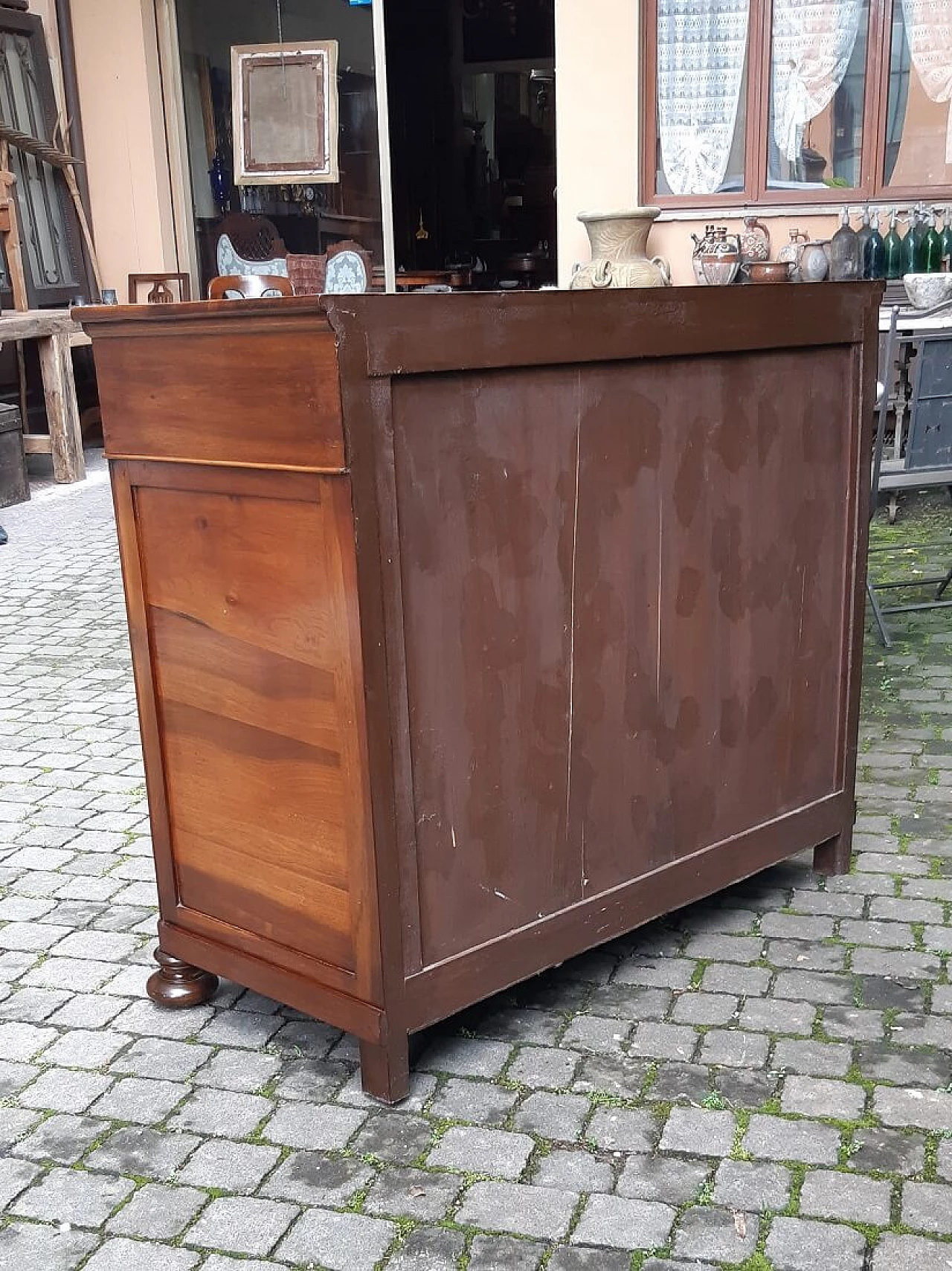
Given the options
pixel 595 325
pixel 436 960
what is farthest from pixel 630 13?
pixel 436 960

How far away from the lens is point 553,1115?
2.32 m

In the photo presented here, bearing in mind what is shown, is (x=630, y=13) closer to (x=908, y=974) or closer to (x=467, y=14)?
(x=467, y=14)

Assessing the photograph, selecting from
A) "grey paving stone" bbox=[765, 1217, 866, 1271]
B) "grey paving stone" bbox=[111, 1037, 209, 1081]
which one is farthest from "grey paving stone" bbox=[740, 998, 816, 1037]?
"grey paving stone" bbox=[111, 1037, 209, 1081]

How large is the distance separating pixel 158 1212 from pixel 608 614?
132 cm

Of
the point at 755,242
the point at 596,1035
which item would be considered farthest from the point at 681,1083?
the point at 755,242

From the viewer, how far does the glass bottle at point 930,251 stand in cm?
800

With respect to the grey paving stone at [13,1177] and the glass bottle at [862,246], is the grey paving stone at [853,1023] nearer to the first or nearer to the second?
the grey paving stone at [13,1177]

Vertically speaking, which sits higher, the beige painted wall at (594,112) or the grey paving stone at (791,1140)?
the beige painted wall at (594,112)

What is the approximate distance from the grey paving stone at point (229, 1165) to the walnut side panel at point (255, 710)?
311mm

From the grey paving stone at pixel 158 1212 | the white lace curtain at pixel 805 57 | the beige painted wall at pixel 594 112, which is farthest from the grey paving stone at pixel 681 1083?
the white lace curtain at pixel 805 57

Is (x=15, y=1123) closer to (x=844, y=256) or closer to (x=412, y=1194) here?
(x=412, y=1194)

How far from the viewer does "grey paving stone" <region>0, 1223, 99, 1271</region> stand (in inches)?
78.6

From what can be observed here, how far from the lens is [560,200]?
901 centimetres

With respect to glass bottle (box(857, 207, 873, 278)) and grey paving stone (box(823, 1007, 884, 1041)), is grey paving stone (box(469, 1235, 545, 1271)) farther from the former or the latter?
glass bottle (box(857, 207, 873, 278))
